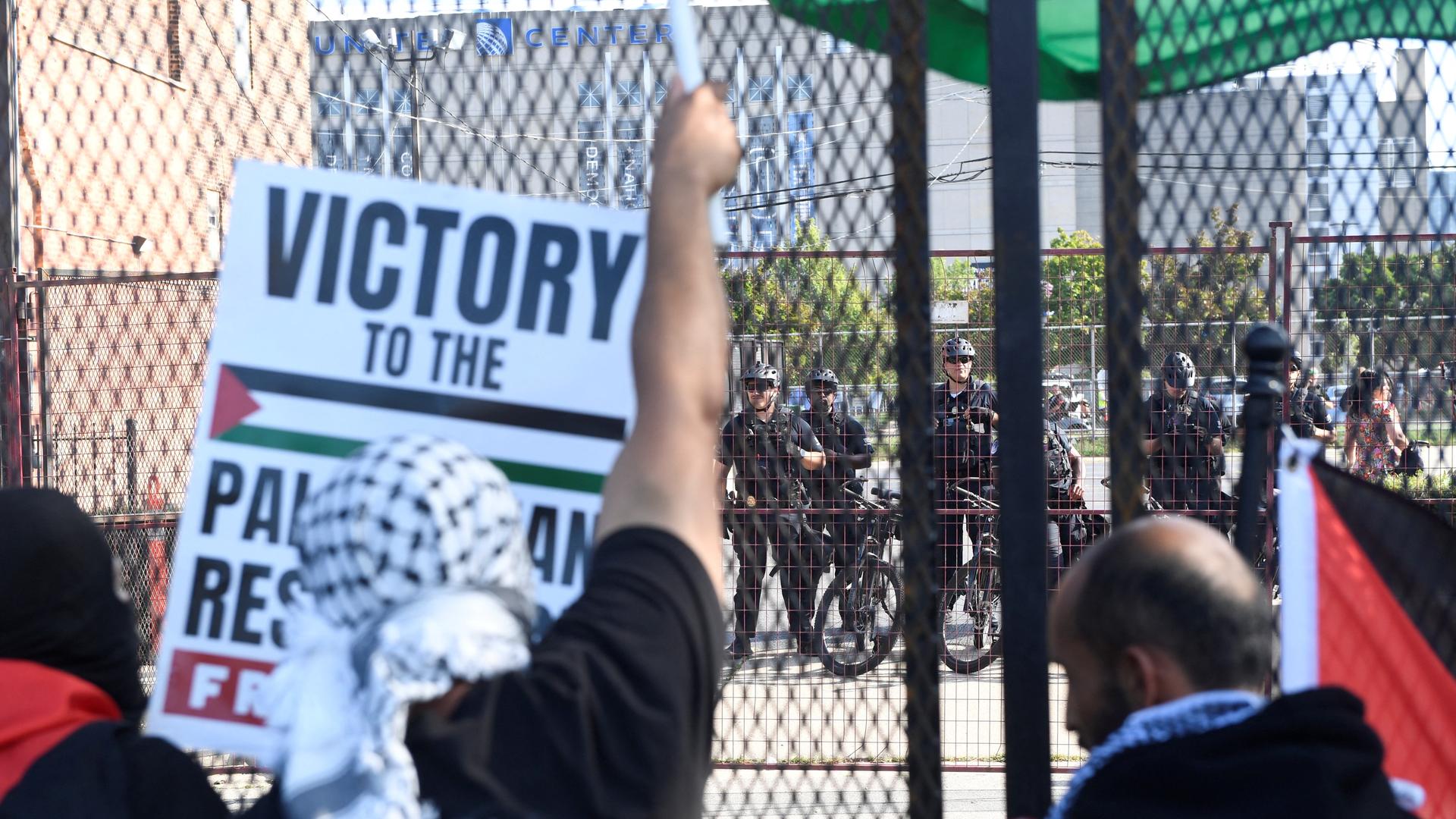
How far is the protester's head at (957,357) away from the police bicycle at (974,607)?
0.50m

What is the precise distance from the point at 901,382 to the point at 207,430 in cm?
99

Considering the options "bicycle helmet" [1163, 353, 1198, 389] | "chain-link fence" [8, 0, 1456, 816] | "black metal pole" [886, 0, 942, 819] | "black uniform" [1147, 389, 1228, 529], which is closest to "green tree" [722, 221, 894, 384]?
"chain-link fence" [8, 0, 1456, 816]

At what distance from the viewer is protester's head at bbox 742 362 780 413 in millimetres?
3225

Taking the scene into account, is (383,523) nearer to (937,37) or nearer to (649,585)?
(649,585)

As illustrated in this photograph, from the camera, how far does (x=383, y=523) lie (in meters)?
1.15

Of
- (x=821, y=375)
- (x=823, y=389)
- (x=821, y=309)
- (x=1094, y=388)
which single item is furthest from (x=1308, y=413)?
(x=821, y=309)

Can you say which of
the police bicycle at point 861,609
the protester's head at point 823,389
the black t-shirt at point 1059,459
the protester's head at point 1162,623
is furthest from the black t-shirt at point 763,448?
the black t-shirt at point 1059,459

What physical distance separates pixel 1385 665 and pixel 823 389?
4.54ft

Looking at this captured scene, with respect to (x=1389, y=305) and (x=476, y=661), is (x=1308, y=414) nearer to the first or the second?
(x=1389, y=305)

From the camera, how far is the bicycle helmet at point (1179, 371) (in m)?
3.36

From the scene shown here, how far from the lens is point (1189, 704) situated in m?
1.28

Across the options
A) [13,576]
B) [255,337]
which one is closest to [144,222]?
[255,337]

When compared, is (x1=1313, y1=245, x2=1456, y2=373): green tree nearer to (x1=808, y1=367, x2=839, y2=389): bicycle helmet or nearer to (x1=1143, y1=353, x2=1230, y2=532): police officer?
(x1=1143, y1=353, x2=1230, y2=532): police officer

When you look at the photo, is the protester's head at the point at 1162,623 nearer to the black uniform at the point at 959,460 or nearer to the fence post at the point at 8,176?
the fence post at the point at 8,176
